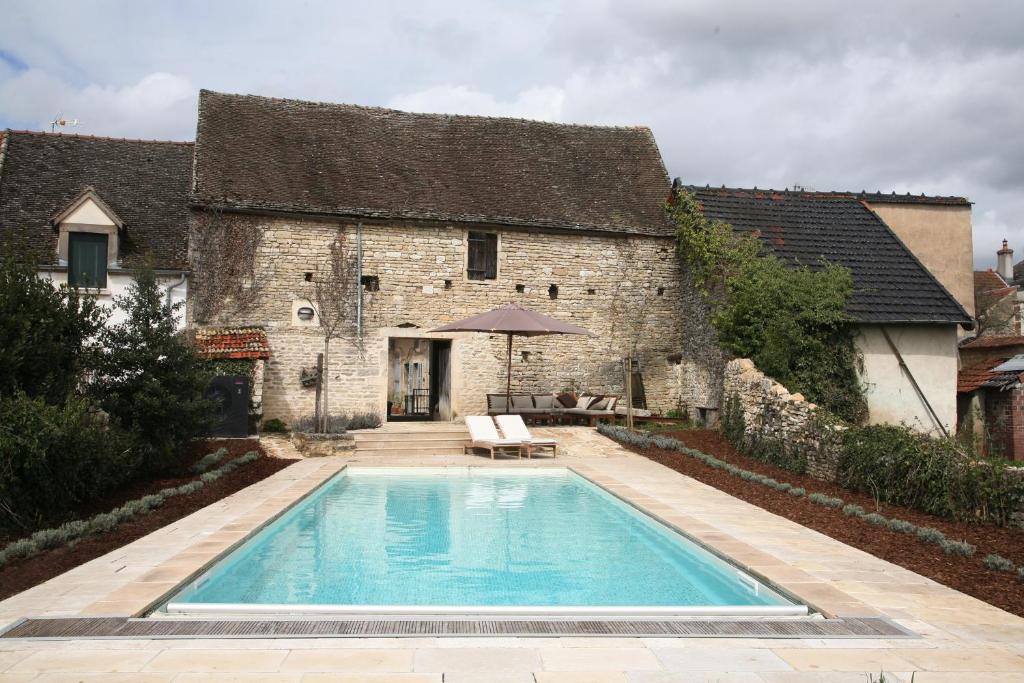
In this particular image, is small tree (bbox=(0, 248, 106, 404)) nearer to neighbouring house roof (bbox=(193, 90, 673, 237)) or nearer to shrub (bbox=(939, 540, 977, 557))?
neighbouring house roof (bbox=(193, 90, 673, 237))

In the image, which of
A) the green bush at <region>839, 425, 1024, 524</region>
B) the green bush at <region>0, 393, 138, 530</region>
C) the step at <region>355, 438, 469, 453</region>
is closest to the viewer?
the green bush at <region>0, 393, 138, 530</region>

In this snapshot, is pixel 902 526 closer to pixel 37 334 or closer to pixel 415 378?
pixel 37 334

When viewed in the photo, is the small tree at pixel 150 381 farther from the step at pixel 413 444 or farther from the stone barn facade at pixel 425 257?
the stone barn facade at pixel 425 257

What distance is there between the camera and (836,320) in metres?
13.9

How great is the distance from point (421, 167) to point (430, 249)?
7.63 feet

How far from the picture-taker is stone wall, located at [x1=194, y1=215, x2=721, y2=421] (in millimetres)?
15906

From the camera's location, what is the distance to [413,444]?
1402 centimetres

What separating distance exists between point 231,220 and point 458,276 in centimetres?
475

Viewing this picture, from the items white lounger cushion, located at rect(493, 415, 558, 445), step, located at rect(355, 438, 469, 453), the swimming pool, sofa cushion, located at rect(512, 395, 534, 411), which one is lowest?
the swimming pool

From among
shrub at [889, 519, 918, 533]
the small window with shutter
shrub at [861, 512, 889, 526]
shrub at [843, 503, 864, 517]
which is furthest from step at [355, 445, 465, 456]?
shrub at [889, 519, 918, 533]

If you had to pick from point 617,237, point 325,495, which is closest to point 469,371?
point 617,237

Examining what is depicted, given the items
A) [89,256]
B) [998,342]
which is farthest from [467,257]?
[998,342]

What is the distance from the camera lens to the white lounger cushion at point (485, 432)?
520 inches

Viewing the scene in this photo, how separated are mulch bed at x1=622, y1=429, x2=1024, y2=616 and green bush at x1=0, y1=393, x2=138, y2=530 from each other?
7200 mm
